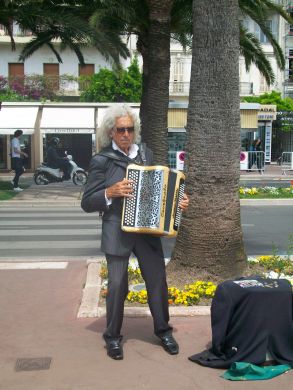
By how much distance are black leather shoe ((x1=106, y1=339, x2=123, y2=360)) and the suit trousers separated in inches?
1.7

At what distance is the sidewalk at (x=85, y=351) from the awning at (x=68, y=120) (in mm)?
19870

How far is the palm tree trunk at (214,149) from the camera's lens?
5.71 m

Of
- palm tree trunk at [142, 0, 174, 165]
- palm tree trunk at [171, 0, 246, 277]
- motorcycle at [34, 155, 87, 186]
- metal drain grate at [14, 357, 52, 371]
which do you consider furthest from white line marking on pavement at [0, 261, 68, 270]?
motorcycle at [34, 155, 87, 186]

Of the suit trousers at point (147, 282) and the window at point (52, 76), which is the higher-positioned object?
the window at point (52, 76)

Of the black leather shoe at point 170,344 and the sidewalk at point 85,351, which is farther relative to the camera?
the black leather shoe at point 170,344

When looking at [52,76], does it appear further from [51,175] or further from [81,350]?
A: [81,350]

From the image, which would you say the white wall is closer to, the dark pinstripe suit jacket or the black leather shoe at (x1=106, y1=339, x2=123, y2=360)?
the dark pinstripe suit jacket

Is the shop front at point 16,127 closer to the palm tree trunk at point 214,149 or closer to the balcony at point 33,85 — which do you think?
the balcony at point 33,85

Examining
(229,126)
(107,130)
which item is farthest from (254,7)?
(107,130)

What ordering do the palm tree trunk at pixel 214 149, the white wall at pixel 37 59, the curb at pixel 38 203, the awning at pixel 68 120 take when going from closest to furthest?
1. the palm tree trunk at pixel 214 149
2. the curb at pixel 38 203
3. the awning at pixel 68 120
4. the white wall at pixel 37 59

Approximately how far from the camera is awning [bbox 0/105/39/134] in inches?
973

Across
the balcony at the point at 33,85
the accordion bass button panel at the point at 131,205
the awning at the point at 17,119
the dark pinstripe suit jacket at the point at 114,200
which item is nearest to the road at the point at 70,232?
the dark pinstripe suit jacket at the point at 114,200

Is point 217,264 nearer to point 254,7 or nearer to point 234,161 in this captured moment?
point 234,161

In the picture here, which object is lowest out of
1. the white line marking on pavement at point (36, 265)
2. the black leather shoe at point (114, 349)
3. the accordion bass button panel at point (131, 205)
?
the white line marking on pavement at point (36, 265)
